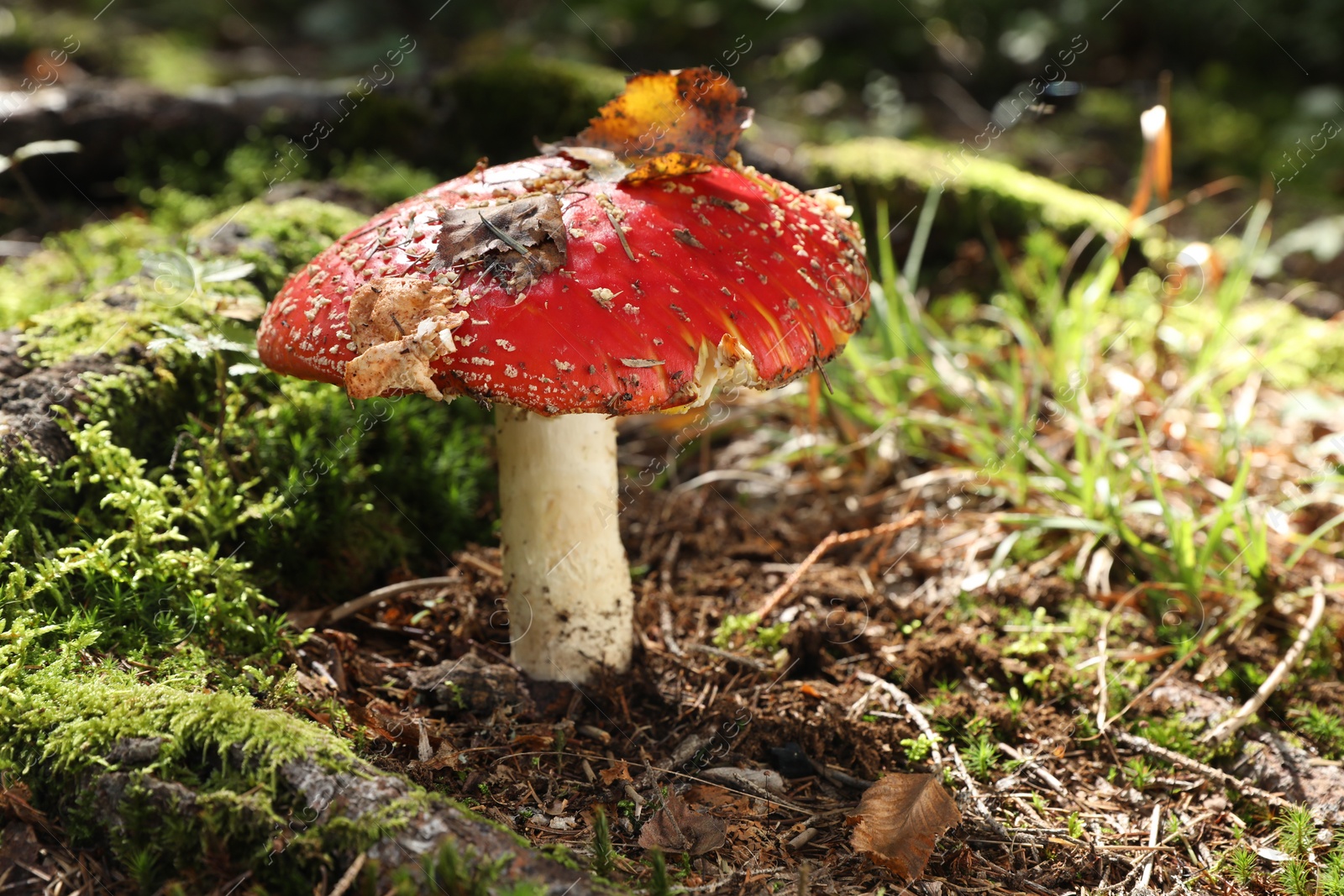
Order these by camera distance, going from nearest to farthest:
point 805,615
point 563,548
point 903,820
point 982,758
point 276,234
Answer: point 903,820
point 982,758
point 563,548
point 805,615
point 276,234

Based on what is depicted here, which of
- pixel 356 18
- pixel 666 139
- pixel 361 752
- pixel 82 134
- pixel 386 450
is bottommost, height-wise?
pixel 361 752

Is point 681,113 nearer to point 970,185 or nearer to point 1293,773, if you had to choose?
point 1293,773

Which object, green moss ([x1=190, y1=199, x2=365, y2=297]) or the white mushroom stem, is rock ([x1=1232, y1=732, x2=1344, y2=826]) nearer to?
the white mushroom stem

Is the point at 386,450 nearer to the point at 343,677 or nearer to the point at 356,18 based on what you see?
the point at 343,677

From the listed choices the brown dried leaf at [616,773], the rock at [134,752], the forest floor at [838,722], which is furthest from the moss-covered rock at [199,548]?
the brown dried leaf at [616,773]

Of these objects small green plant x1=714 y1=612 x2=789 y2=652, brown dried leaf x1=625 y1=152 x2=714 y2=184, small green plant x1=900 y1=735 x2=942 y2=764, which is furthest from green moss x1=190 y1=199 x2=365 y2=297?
small green plant x1=900 y1=735 x2=942 y2=764

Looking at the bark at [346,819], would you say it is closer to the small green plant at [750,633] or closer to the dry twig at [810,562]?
the small green plant at [750,633]

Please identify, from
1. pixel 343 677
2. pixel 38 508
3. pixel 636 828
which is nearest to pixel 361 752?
pixel 343 677

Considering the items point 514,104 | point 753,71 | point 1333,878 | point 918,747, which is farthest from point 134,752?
point 753,71
